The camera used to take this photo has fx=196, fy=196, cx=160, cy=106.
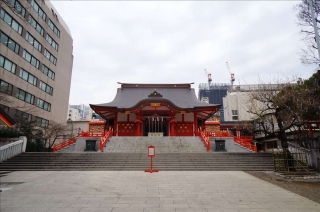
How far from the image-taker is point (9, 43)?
90.6ft

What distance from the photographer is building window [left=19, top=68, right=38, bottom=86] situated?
97.9ft

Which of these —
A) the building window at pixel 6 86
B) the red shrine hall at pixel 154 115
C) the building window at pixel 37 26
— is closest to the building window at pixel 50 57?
the building window at pixel 37 26

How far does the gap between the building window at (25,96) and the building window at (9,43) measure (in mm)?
5943

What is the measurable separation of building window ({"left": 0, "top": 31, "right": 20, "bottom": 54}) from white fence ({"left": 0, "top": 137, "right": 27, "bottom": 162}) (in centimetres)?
1687

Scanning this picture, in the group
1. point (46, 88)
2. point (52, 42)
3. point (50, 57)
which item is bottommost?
point (46, 88)

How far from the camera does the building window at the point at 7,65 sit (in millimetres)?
26250

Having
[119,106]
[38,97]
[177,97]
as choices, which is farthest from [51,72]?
[177,97]

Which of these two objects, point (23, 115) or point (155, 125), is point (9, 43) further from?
point (155, 125)

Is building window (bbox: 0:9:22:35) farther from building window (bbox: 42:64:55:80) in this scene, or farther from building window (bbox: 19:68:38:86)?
building window (bbox: 42:64:55:80)

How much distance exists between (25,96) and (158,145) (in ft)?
76.4

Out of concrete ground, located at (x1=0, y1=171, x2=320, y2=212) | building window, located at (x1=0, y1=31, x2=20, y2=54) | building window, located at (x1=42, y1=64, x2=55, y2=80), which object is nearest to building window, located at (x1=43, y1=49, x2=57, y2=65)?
building window, located at (x1=42, y1=64, x2=55, y2=80)

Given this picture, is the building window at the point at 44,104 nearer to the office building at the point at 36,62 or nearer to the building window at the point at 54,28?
the office building at the point at 36,62

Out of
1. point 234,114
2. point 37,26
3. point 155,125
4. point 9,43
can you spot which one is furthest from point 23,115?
point 234,114

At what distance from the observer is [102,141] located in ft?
65.2
